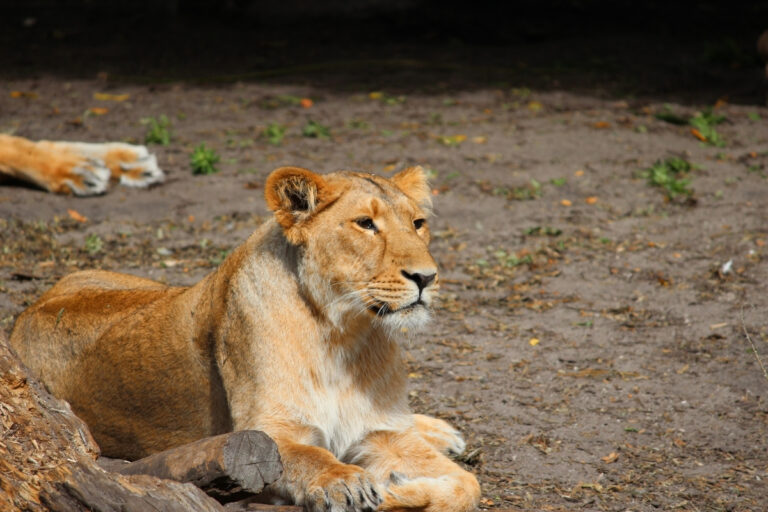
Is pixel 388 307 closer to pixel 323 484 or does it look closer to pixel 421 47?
pixel 323 484

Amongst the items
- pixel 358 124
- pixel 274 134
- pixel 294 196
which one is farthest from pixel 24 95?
pixel 294 196

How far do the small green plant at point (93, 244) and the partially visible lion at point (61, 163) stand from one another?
56 centimetres

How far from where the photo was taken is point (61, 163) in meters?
6.92

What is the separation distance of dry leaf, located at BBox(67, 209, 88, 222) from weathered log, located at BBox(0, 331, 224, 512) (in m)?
3.95

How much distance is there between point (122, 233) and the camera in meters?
6.62

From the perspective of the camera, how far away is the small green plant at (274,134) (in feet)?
28.1

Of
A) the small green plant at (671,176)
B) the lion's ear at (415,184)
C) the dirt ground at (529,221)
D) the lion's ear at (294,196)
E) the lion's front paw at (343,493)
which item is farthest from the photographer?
the small green plant at (671,176)

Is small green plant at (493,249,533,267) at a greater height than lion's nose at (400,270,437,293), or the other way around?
lion's nose at (400,270,437,293)

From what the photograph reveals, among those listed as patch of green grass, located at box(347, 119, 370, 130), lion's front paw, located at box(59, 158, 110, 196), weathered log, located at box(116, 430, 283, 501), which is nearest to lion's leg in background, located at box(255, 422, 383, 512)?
weathered log, located at box(116, 430, 283, 501)

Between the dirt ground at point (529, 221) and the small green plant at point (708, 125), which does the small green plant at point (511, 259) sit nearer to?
the dirt ground at point (529, 221)

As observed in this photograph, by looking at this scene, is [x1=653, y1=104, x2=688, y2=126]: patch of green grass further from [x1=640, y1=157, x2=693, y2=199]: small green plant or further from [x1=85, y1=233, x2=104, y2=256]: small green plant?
[x1=85, y1=233, x2=104, y2=256]: small green plant

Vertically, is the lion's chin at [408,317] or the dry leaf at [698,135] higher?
A: the lion's chin at [408,317]

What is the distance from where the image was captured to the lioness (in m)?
3.40

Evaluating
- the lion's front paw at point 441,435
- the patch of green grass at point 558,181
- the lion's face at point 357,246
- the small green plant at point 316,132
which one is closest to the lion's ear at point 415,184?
the lion's face at point 357,246
